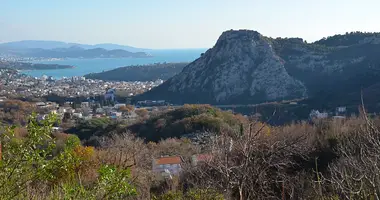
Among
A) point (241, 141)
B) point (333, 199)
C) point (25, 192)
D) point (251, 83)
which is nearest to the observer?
point (25, 192)

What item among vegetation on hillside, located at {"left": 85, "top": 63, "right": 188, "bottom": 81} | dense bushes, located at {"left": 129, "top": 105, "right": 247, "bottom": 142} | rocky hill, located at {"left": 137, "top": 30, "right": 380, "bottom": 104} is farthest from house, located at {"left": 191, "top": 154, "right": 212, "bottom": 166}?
vegetation on hillside, located at {"left": 85, "top": 63, "right": 188, "bottom": 81}

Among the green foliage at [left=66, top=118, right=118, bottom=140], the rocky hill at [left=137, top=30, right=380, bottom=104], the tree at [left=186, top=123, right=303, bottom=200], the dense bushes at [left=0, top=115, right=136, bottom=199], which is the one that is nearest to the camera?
the dense bushes at [left=0, top=115, right=136, bottom=199]

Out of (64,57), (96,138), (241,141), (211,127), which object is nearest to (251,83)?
(211,127)

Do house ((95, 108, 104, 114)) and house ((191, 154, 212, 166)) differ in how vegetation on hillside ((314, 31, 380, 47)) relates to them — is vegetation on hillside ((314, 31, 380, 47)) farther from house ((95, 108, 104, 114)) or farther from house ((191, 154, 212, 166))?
house ((191, 154, 212, 166))

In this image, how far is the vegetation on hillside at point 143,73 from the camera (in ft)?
316

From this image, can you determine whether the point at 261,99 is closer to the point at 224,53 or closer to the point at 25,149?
the point at 224,53

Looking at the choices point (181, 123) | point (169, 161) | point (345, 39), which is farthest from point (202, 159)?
point (345, 39)

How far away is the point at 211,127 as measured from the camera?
27.0 meters

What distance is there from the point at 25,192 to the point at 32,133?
2.32 ft

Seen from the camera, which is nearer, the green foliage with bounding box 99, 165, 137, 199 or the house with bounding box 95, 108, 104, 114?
the green foliage with bounding box 99, 165, 137, 199

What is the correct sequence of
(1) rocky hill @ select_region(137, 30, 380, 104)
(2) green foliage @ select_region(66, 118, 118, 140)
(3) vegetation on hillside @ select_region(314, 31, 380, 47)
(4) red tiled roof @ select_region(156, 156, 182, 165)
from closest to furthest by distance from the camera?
(4) red tiled roof @ select_region(156, 156, 182, 165)
(2) green foliage @ select_region(66, 118, 118, 140)
(1) rocky hill @ select_region(137, 30, 380, 104)
(3) vegetation on hillside @ select_region(314, 31, 380, 47)

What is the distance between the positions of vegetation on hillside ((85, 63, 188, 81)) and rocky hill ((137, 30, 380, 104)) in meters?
35.0

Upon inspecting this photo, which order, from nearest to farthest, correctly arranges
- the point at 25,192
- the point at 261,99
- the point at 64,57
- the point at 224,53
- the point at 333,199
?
the point at 25,192 → the point at 333,199 → the point at 261,99 → the point at 224,53 → the point at 64,57

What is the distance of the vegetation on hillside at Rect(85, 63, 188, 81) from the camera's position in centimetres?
9619
